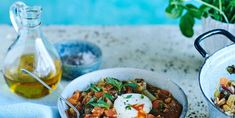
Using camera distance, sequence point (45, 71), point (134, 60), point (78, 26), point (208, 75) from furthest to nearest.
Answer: point (78, 26)
point (134, 60)
point (45, 71)
point (208, 75)

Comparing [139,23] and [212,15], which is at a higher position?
[212,15]

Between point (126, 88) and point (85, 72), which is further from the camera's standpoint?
point (85, 72)

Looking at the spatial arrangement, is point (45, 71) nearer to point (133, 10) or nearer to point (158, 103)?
point (158, 103)

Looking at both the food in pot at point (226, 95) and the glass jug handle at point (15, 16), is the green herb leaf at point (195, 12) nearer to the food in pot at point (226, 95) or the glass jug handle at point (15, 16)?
the food in pot at point (226, 95)

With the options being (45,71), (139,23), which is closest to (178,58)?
(139,23)

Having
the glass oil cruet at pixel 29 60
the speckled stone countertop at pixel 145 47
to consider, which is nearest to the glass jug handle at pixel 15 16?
the glass oil cruet at pixel 29 60

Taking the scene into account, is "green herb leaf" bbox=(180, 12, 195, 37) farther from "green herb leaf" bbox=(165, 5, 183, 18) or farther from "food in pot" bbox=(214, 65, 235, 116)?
"food in pot" bbox=(214, 65, 235, 116)
